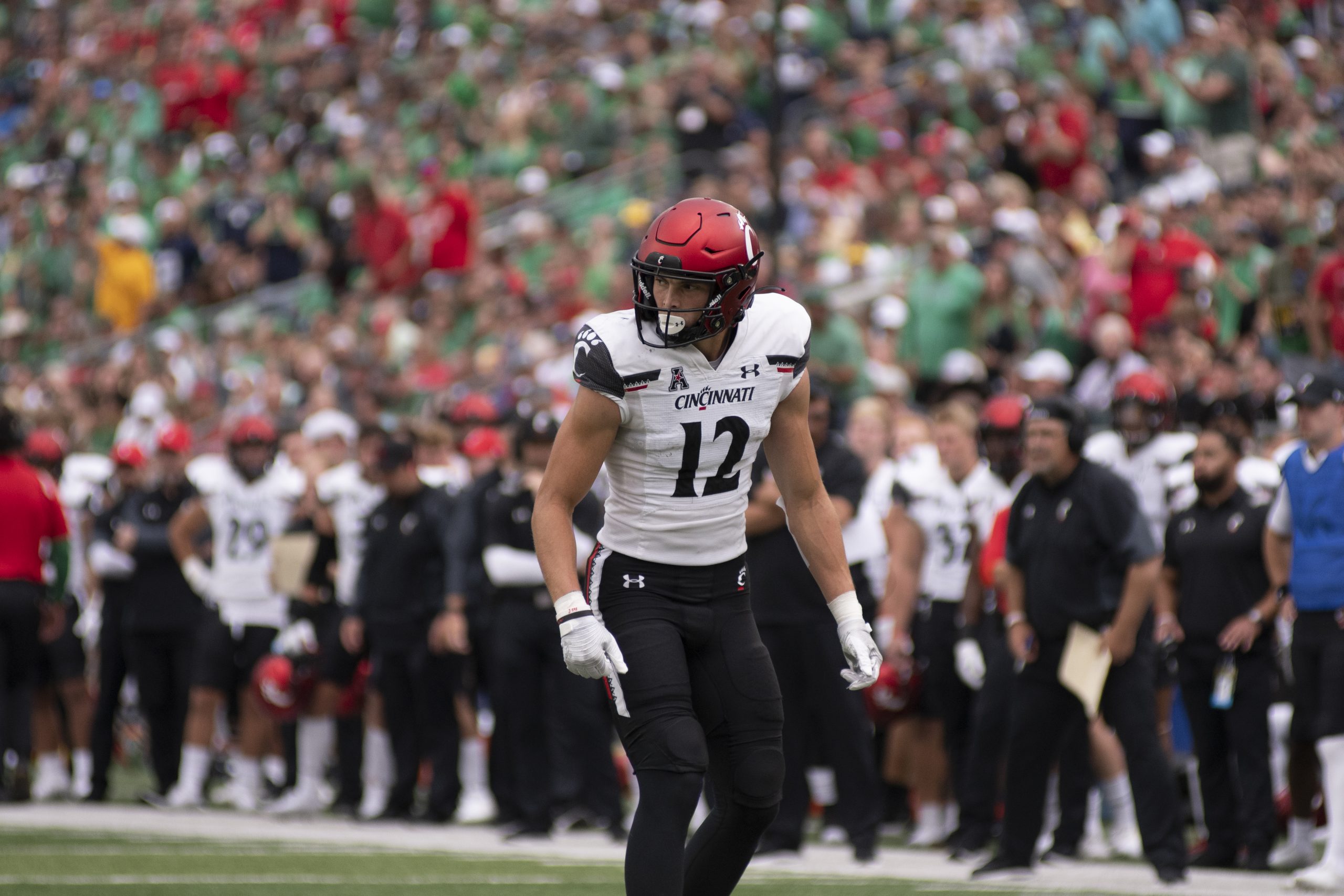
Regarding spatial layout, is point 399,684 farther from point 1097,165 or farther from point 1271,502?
point 1097,165

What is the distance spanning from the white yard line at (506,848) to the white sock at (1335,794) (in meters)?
0.31

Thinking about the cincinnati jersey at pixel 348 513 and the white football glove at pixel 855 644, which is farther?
the cincinnati jersey at pixel 348 513

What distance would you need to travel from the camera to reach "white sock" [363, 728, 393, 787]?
1095cm

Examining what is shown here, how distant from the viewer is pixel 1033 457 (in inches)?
313

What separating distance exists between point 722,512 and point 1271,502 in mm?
4127

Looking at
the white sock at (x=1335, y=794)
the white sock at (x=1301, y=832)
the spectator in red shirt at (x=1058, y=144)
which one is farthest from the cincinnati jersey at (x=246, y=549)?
the spectator in red shirt at (x=1058, y=144)

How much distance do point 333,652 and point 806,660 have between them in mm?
3125

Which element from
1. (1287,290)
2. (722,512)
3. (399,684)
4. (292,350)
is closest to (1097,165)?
(1287,290)

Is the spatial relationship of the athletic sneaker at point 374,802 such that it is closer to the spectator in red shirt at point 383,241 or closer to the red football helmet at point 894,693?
the red football helmet at point 894,693

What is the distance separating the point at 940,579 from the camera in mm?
9727

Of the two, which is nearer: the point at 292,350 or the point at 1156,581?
the point at 1156,581

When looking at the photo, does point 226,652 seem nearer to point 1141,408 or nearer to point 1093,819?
point 1093,819

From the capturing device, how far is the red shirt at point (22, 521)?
10.5 meters

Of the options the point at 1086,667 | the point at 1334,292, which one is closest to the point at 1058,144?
the point at 1334,292
